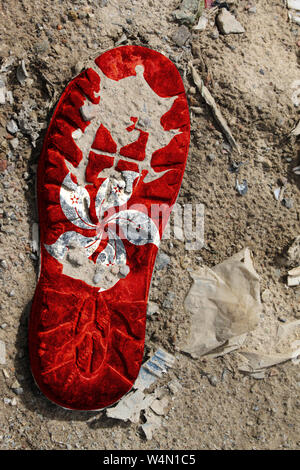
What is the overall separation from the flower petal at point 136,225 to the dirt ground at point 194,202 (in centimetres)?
8

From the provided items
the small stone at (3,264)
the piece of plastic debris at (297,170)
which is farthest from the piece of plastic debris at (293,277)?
the small stone at (3,264)

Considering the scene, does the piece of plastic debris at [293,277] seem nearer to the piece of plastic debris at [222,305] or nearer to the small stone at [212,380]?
the piece of plastic debris at [222,305]

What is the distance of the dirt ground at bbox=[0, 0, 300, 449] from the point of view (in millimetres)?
1253

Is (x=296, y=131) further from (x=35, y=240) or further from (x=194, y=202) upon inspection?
(x=35, y=240)

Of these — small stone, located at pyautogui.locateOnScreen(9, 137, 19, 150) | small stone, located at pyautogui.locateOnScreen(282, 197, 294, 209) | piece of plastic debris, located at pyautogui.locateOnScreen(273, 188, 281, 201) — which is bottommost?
small stone, located at pyautogui.locateOnScreen(282, 197, 294, 209)

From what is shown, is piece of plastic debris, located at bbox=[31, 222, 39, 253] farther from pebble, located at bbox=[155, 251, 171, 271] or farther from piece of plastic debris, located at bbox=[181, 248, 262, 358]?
piece of plastic debris, located at bbox=[181, 248, 262, 358]

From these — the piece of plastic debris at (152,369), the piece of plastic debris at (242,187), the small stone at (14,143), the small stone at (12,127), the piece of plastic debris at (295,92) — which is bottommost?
the piece of plastic debris at (152,369)

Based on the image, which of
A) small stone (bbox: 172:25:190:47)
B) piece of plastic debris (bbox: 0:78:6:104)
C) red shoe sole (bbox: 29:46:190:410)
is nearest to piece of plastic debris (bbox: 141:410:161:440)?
red shoe sole (bbox: 29:46:190:410)

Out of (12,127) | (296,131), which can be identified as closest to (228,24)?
(296,131)

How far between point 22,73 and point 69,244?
0.51 metres

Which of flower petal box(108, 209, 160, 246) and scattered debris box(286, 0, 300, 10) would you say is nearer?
flower petal box(108, 209, 160, 246)

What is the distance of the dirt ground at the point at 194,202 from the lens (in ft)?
4.11

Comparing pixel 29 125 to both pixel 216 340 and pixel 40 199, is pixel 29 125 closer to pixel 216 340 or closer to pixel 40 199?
pixel 40 199

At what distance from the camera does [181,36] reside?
4.24ft
